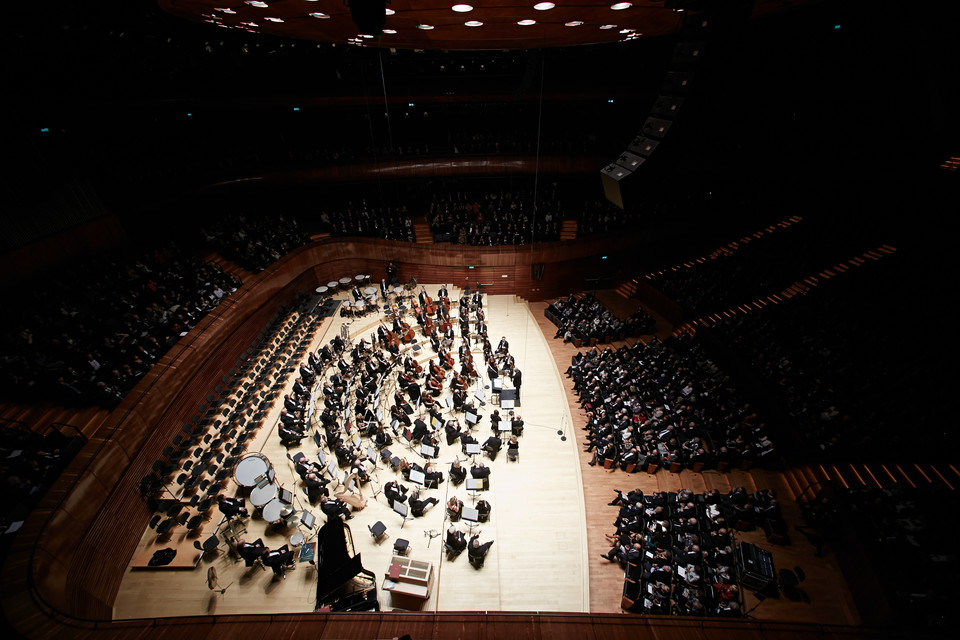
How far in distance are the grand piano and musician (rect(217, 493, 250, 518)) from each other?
2.00 m

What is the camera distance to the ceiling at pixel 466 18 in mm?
4520

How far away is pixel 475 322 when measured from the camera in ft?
40.9

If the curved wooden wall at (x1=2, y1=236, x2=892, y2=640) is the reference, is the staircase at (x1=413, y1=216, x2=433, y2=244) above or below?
above

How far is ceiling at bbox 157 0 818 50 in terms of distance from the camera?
4520mm

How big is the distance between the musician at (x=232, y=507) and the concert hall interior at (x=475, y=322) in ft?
0.89

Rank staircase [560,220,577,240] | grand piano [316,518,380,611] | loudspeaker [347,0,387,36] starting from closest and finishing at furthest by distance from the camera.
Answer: loudspeaker [347,0,387,36]
grand piano [316,518,380,611]
staircase [560,220,577,240]

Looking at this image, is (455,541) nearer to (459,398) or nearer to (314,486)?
(314,486)

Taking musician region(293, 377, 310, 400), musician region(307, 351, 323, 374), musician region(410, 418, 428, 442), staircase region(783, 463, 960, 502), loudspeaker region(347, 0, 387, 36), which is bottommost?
staircase region(783, 463, 960, 502)

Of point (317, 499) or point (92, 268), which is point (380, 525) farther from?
point (92, 268)

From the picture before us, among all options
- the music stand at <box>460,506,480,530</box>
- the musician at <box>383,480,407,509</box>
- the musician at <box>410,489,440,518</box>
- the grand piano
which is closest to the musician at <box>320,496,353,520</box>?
the grand piano

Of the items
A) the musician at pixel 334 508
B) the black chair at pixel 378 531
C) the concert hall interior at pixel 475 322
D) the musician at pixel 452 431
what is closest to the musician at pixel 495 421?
the concert hall interior at pixel 475 322

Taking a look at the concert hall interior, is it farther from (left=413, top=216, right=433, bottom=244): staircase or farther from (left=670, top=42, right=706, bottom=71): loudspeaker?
(left=413, top=216, right=433, bottom=244): staircase

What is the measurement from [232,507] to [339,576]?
8.40 feet

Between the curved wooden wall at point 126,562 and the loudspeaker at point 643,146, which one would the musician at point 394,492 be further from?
the loudspeaker at point 643,146
